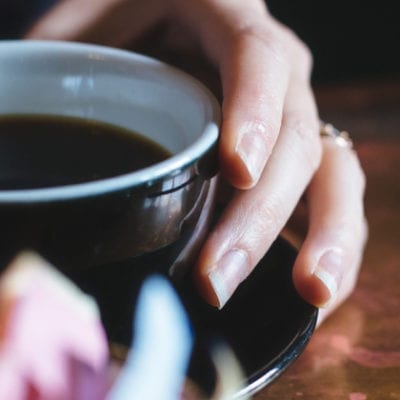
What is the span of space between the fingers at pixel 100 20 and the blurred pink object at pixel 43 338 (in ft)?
1.62

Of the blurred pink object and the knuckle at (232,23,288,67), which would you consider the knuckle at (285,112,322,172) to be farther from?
the blurred pink object

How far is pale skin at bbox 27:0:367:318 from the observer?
0.44 metres

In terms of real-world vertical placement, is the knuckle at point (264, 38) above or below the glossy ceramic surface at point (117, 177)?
below

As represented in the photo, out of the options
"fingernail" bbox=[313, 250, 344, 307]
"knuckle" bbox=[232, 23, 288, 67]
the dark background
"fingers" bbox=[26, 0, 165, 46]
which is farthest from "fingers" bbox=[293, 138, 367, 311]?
the dark background

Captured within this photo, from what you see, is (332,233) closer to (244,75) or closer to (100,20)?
(244,75)

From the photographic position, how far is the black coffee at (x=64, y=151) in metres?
0.43

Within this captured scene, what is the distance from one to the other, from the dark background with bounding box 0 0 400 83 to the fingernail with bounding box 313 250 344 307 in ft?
3.26

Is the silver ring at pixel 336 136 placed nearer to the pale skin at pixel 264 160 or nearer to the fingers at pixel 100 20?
the pale skin at pixel 264 160

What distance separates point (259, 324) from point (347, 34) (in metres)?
1.21

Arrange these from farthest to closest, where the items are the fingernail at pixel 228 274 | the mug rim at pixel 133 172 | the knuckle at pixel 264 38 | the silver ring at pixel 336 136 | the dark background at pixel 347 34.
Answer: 1. the dark background at pixel 347 34
2. the silver ring at pixel 336 136
3. the knuckle at pixel 264 38
4. the fingernail at pixel 228 274
5. the mug rim at pixel 133 172

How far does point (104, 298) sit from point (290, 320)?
0.11 meters

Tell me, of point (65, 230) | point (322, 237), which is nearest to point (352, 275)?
point (322, 237)

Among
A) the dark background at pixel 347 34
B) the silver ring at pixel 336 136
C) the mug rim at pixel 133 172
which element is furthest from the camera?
the dark background at pixel 347 34

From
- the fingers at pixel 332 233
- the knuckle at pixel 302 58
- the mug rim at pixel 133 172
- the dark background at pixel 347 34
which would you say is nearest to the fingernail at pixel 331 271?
the fingers at pixel 332 233
